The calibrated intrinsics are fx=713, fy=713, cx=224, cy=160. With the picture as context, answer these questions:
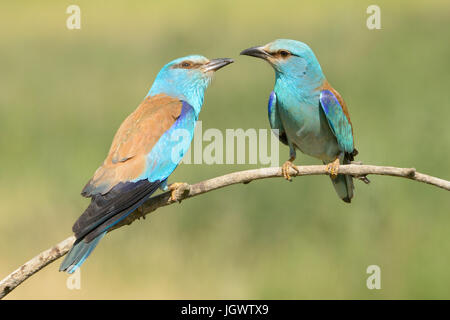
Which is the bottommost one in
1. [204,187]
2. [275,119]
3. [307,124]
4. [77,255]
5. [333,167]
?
[77,255]

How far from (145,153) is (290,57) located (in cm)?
146

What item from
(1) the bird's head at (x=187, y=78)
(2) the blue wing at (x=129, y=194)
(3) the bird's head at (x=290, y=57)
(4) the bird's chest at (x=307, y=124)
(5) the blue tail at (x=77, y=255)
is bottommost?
(5) the blue tail at (x=77, y=255)

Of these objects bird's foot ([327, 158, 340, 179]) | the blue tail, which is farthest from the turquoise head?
the blue tail

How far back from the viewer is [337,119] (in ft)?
17.9

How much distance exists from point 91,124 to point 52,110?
0.85 metres

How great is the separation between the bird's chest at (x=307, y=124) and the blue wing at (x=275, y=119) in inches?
5.9

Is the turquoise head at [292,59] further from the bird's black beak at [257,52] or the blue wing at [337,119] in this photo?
the blue wing at [337,119]

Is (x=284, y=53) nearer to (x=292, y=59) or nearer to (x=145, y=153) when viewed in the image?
(x=292, y=59)

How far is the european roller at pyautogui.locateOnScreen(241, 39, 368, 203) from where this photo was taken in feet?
17.6

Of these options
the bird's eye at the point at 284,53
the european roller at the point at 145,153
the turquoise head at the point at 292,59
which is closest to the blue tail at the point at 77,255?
the european roller at the point at 145,153

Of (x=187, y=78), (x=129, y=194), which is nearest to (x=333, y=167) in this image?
(x=187, y=78)

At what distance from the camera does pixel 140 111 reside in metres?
4.91

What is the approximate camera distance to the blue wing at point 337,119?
545cm

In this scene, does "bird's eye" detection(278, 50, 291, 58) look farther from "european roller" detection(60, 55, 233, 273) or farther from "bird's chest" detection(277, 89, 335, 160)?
"european roller" detection(60, 55, 233, 273)
